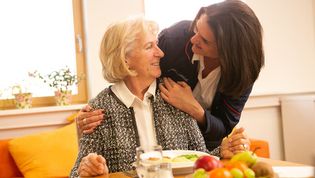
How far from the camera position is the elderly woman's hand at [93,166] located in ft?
5.48

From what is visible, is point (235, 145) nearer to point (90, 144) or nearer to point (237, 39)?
point (237, 39)

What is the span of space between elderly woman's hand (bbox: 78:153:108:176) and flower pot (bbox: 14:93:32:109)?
6.27ft

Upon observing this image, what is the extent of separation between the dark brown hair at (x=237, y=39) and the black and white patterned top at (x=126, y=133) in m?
0.29

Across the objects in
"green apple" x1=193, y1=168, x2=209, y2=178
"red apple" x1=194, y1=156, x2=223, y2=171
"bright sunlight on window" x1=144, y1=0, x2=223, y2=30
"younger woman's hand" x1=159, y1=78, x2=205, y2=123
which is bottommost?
"green apple" x1=193, y1=168, x2=209, y2=178

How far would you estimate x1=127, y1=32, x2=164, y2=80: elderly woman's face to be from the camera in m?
2.04

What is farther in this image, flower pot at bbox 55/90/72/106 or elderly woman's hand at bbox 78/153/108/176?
flower pot at bbox 55/90/72/106

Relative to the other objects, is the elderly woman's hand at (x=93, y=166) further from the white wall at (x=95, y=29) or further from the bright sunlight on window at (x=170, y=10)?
the bright sunlight on window at (x=170, y=10)

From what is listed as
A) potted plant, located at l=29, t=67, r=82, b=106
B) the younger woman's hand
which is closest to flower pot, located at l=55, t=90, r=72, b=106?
potted plant, located at l=29, t=67, r=82, b=106

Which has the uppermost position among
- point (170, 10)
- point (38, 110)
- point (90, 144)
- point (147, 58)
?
point (170, 10)

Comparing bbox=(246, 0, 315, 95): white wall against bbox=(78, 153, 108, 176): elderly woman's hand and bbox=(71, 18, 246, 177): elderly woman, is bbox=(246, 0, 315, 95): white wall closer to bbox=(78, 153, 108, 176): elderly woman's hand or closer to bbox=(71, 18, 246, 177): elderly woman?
bbox=(71, 18, 246, 177): elderly woman

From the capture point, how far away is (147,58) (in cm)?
205

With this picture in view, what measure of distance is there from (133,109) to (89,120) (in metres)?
0.20

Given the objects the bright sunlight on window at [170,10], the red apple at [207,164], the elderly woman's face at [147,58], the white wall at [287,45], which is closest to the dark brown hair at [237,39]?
the elderly woman's face at [147,58]

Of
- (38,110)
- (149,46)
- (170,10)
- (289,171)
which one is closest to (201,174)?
(289,171)
